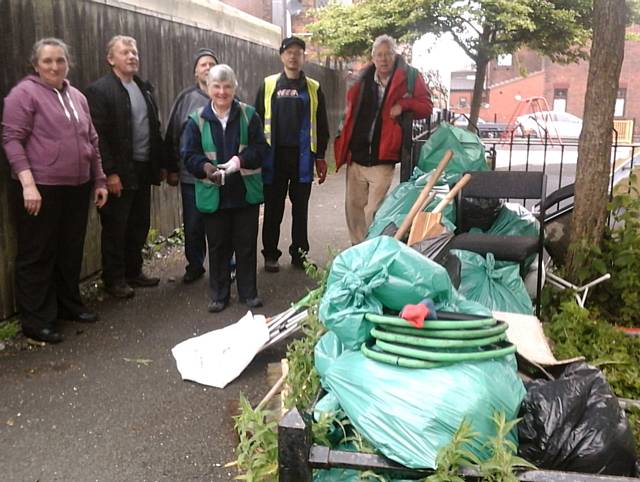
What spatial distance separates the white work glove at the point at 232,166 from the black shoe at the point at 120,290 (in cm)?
137

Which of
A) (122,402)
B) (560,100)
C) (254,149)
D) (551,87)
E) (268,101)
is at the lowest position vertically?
(122,402)

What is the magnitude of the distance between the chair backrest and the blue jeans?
2.28 m

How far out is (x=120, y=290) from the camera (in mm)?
5816

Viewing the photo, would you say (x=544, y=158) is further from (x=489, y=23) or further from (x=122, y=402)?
(x=122, y=402)

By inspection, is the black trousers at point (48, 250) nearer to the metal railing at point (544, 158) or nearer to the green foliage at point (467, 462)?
the metal railing at point (544, 158)

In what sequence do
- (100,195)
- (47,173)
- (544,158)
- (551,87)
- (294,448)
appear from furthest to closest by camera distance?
(551,87) → (544,158) → (100,195) → (47,173) → (294,448)

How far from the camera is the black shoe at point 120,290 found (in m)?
5.81

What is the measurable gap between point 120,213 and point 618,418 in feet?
13.7

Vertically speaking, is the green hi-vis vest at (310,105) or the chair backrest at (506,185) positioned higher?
the green hi-vis vest at (310,105)

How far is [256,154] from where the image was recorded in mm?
5414

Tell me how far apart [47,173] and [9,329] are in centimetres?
113

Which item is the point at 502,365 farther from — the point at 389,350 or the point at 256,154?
the point at 256,154

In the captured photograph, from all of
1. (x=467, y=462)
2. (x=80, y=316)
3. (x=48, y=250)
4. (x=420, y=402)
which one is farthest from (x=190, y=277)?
(x=467, y=462)

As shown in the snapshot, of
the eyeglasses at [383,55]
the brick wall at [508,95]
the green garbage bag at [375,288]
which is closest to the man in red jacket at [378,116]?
the eyeglasses at [383,55]
